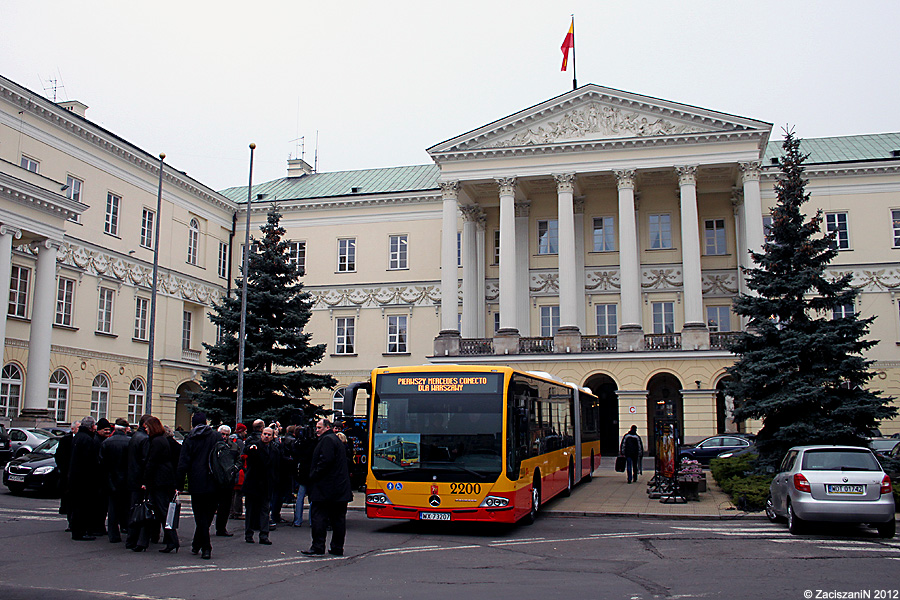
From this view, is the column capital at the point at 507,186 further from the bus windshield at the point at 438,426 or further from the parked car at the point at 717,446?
the bus windshield at the point at 438,426

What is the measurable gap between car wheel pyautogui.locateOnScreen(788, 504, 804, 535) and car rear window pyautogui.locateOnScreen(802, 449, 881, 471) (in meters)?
0.82

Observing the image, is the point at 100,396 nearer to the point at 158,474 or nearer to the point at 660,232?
the point at 158,474

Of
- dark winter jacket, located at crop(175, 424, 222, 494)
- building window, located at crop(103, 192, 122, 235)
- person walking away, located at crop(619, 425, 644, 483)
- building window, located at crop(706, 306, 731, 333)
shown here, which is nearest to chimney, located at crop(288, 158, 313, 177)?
building window, located at crop(103, 192, 122, 235)

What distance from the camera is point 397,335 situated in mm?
48750

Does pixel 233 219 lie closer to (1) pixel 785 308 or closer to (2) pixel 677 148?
(2) pixel 677 148

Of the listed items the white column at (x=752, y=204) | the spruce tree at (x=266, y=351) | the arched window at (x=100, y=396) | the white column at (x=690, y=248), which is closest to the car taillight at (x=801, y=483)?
the spruce tree at (x=266, y=351)

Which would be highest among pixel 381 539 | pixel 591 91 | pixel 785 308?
pixel 591 91

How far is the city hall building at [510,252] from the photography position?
3775cm

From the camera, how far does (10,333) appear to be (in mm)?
33531

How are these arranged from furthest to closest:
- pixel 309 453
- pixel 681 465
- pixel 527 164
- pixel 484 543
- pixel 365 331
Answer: pixel 365 331
pixel 527 164
pixel 681 465
pixel 309 453
pixel 484 543

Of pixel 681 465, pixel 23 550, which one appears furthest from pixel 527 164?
pixel 23 550

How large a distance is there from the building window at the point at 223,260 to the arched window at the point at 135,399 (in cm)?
1025

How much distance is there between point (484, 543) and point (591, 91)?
32.4 meters

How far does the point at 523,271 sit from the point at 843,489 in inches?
1301
